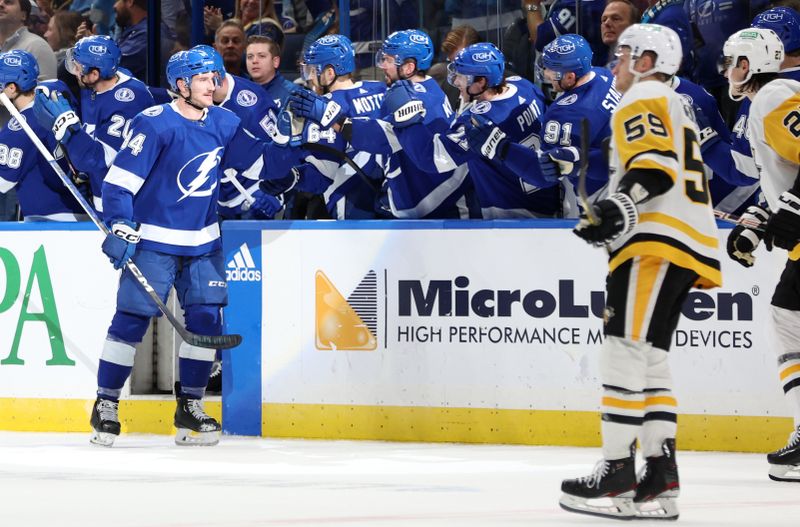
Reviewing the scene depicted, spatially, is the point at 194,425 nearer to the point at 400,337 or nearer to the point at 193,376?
the point at 193,376

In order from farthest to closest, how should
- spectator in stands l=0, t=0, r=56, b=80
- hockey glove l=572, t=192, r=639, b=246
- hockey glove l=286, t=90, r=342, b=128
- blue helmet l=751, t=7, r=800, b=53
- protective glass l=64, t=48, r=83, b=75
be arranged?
1. spectator in stands l=0, t=0, r=56, b=80
2. protective glass l=64, t=48, r=83, b=75
3. hockey glove l=286, t=90, r=342, b=128
4. blue helmet l=751, t=7, r=800, b=53
5. hockey glove l=572, t=192, r=639, b=246

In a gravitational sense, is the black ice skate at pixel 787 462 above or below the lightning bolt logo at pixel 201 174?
below

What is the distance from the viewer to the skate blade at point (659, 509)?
172 inches

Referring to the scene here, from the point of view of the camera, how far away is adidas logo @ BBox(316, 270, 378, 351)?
6469 mm

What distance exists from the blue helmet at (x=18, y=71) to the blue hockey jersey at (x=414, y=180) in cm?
169

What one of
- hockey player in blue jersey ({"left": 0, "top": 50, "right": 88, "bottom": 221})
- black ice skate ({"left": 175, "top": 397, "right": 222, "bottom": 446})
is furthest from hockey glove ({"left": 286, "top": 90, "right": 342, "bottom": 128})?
hockey player in blue jersey ({"left": 0, "top": 50, "right": 88, "bottom": 221})

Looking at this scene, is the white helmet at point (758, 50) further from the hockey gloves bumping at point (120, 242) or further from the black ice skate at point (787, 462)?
the hockey gloves bumping at point (120, 242)

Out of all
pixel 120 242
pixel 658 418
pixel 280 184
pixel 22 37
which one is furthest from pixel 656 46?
pixel 22 37

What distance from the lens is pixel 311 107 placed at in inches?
258

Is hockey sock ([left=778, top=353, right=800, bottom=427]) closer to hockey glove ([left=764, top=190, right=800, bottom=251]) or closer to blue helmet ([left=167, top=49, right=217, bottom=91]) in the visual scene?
hockey glove ([left=764, top=190, right=800, bottom=251])

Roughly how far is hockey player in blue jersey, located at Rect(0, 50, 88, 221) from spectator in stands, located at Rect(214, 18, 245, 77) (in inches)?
45.4

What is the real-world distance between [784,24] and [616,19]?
1.08 m

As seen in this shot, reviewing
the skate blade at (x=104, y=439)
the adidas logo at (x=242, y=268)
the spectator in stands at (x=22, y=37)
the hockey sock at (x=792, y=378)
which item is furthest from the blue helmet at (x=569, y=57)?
the spectator in stands at (x=22, y=37)

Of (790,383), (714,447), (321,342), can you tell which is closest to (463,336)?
(321,342)
